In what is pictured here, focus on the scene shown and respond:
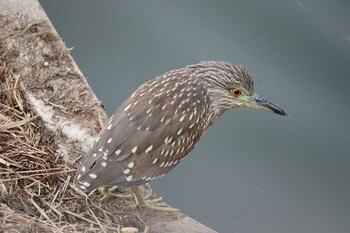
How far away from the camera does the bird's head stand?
348cm

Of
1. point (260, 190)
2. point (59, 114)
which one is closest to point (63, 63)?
point (59, 114)

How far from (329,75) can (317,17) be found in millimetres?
485

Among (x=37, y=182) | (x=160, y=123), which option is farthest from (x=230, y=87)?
(x=37, y=182)

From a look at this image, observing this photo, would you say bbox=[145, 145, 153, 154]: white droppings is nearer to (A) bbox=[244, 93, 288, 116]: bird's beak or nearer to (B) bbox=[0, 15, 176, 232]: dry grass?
(B) bbox=[0, 15, 176, 232]: dry grass

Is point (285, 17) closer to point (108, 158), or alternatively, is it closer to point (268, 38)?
point (268, 38)

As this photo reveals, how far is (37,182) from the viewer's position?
3252 millimetres

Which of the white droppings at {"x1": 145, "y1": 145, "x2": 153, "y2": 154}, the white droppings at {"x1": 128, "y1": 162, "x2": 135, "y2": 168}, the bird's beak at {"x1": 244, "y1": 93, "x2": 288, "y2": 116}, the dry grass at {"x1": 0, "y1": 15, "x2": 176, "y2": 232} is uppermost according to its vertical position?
the bird's beak at {"x1": 244, "y1": 93, "x2": 288, "y2": 116}

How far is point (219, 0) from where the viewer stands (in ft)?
16.5

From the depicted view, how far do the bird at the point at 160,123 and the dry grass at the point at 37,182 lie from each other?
0.16m

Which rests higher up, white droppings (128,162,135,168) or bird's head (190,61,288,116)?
bird's head (190,61,288,116)

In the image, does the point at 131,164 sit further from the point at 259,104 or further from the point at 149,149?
the point at 259,104

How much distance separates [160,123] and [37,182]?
0.72m

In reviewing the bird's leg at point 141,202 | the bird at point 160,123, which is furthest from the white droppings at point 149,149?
the bird's leg at point 141,202

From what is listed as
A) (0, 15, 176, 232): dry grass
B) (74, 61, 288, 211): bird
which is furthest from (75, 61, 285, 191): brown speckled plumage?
(0, 15, 176, 232): dry grass
